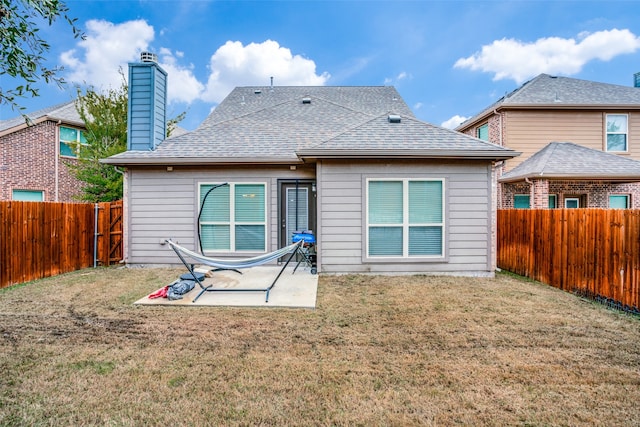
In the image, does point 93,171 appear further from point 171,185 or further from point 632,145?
point 632,145

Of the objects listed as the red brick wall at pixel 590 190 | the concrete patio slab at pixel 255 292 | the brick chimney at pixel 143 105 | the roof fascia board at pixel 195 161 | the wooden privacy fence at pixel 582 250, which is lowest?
the concrete patio slab at pixel 255 292

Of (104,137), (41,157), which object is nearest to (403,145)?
(104,137)

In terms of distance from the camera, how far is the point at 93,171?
11.6 metres

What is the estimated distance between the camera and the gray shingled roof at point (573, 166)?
391 inches

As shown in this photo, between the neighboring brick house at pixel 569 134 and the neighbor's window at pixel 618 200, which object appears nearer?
the neighboring brick house at pixel 569 134

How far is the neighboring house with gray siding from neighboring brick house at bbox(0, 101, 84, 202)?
8.24 m

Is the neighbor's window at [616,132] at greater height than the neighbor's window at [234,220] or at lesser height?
greater

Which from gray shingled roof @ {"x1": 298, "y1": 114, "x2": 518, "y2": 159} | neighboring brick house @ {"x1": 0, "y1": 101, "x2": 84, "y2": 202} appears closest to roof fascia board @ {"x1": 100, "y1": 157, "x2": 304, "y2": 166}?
gray shingled roof @ {"x1": 298, "y1": 114, "x2": 518, "y2": 159}

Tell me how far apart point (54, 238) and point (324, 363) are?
23.9 ft

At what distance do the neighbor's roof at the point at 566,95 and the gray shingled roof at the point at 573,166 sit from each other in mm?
1597

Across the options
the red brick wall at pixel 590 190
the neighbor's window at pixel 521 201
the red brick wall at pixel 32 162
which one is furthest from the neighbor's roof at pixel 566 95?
the red brick wall at pixel 32 162

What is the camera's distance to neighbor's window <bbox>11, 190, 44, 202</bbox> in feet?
43.0

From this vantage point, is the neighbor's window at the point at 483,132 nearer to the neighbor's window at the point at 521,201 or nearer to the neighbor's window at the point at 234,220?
the neighbor's window at the point at 521,201

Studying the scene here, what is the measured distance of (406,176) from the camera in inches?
275
